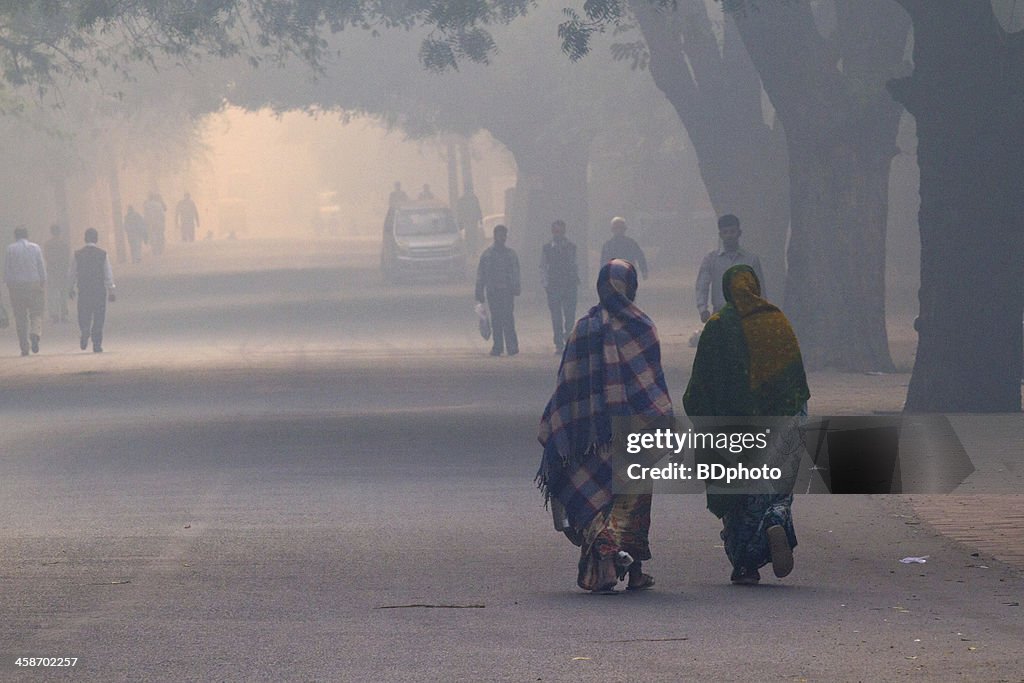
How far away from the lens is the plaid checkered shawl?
28.3 feet

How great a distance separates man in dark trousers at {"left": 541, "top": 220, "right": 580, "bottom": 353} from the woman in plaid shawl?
1654 cm

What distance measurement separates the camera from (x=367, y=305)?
3875 cm

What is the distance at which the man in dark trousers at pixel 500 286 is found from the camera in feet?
83.3

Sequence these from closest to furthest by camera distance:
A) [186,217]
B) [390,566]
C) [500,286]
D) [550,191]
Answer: [390,566]
[500,286]
[550,191]
[186,217]

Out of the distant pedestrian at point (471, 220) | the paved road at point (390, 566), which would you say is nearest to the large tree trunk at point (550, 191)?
the distant pedestrian at point (471, 220)

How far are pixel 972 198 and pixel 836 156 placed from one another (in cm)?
537

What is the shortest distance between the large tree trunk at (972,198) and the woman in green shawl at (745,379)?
282 inches

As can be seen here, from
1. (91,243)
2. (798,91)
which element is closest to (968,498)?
(798,91)

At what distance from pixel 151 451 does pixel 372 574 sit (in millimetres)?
6030

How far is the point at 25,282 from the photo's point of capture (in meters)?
28.0

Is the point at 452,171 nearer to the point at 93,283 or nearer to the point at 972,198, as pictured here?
the point at 93,283

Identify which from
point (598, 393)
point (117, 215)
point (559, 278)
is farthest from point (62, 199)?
point (598, 393)

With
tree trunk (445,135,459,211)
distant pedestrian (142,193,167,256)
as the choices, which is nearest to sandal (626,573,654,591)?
tree trunk (445,135,459,211)

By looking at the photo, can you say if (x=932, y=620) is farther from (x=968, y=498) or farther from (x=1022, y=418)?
(x=1022, y=418)
